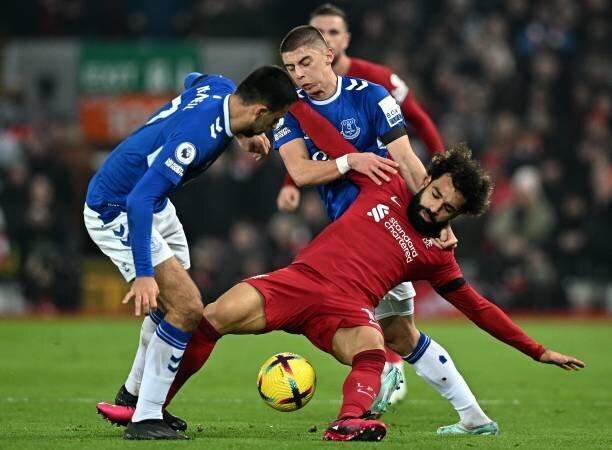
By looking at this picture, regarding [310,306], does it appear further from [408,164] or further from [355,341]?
[408,164]

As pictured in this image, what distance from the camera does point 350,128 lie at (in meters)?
8.16

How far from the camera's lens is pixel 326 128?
8.12 meters

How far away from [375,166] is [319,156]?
753 millimetres

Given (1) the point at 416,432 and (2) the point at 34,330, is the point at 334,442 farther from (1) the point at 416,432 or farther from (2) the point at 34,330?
(2) the point at 34,330

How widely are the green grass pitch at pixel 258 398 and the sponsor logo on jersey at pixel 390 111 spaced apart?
1.88 metres

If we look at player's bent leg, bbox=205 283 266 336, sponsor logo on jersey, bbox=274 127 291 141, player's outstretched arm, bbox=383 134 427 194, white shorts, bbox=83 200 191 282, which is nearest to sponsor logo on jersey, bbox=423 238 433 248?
player's outstretched arm, bbox=383 134 427 194

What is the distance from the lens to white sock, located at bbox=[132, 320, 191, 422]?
275 inches

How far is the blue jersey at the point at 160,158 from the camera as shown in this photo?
673 cm

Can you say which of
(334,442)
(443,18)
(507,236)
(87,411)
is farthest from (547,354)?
(443,18)

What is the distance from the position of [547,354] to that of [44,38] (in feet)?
48.4

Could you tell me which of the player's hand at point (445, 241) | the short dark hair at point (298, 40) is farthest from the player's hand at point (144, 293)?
the short dark hair at point (298, 40)

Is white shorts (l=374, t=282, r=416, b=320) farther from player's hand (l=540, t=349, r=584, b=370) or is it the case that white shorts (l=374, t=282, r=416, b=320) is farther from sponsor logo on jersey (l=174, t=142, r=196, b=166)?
sponsor logo on jersey (l=174, t=142, r=196, b=166)

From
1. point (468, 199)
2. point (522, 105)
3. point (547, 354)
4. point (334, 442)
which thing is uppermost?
point (522, 105)

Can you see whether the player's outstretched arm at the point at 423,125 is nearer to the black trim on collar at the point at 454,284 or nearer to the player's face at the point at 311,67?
the player's face at the point at 311,67
